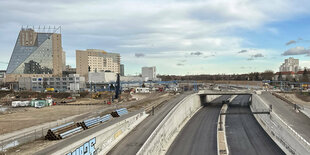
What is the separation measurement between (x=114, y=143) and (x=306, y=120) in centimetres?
3758

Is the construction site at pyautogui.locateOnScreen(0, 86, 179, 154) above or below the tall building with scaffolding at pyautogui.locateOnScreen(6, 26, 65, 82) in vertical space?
below

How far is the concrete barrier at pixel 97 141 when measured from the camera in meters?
23.7

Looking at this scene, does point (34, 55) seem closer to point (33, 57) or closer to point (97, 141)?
point (33, 57)

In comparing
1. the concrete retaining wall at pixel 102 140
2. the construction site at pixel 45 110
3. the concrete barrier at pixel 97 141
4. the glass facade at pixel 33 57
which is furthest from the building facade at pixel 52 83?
the concrete barrier at pixel 97 141

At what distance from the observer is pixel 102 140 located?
29.5 meters

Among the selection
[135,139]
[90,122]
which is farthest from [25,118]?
[135,139]

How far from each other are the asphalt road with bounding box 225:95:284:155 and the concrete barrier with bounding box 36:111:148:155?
721 inches

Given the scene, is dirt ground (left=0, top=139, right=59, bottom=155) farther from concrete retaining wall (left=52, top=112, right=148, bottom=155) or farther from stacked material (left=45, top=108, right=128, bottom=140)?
concrete retaining wall (left=52, top=112, right=148, bottom=155)

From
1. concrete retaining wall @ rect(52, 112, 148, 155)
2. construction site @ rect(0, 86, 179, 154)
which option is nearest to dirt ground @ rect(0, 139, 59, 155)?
construction site @ rect(0, 86, 179, 154)

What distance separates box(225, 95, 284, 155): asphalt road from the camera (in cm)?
3969

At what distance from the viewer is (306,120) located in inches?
1806

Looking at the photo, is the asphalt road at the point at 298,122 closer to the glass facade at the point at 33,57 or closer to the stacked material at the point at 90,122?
the stacked material at the point at 90,122

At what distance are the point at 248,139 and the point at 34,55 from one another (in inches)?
7103

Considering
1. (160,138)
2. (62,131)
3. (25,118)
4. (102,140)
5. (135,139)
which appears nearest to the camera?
(102,140)
